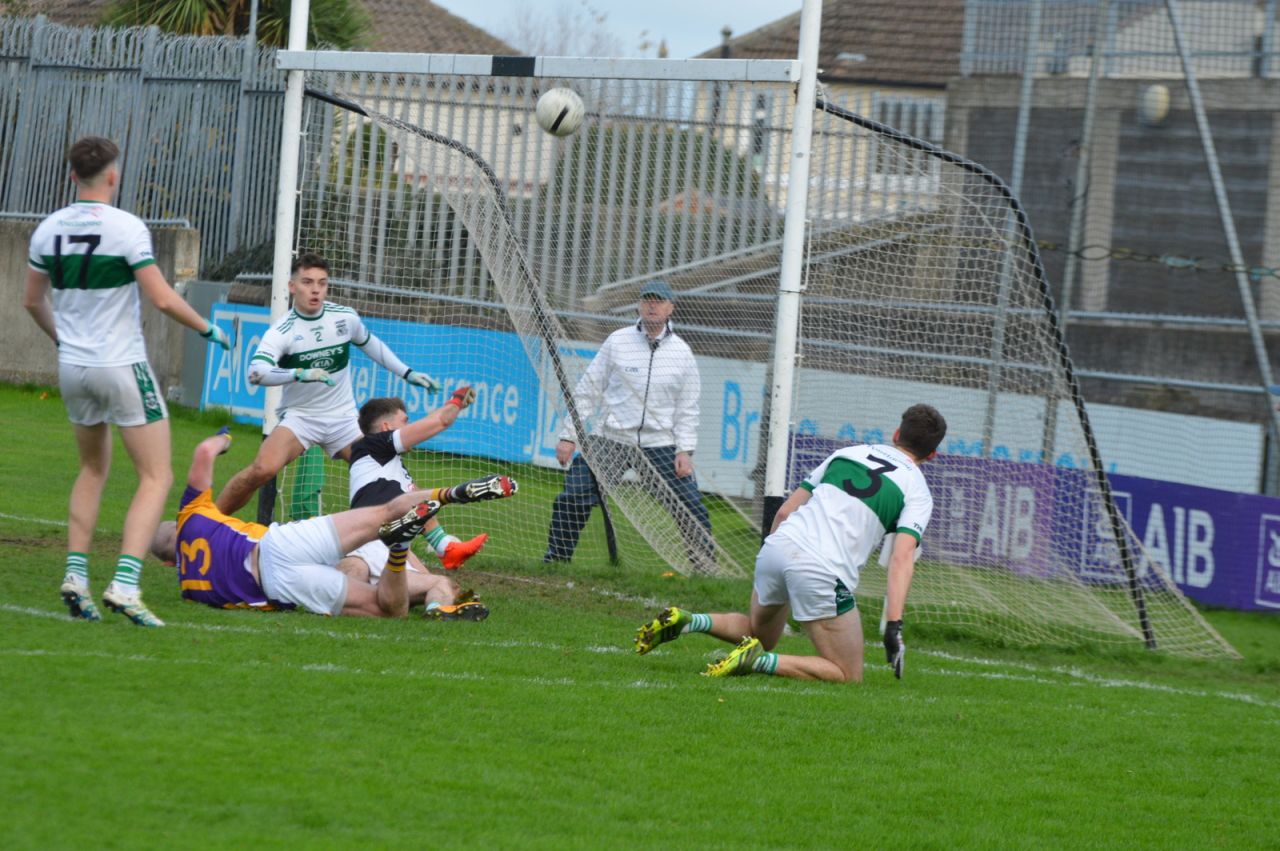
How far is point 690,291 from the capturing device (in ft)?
36.9

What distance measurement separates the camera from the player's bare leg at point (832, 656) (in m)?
7.23

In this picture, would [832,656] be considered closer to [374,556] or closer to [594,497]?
[374,556]

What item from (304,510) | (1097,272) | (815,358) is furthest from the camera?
(1097,272)

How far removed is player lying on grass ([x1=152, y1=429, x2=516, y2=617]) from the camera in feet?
25.2

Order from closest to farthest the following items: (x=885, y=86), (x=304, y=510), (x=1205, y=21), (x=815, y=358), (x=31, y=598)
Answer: (x=31, y=598)
(x=304, y=510)
(x=815, y=358)
(x=1205, y=21)
(x=885, y=86)

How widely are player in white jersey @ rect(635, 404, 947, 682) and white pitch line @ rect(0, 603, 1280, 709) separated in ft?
0.70

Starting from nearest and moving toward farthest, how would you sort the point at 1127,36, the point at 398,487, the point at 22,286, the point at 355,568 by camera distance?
the point at 355,568 < the point at 398,487 < the point at 1127,36 < the point at 22,286

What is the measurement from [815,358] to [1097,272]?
5882mm

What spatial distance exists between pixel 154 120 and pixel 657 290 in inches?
472

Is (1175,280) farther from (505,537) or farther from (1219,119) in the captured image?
(505,537)

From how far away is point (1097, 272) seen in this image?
15820 millimetres

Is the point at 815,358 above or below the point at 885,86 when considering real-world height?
below

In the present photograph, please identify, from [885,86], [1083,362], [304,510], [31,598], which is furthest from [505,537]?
[885,86]

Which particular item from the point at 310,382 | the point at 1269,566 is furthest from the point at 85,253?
the point at 1269,566
